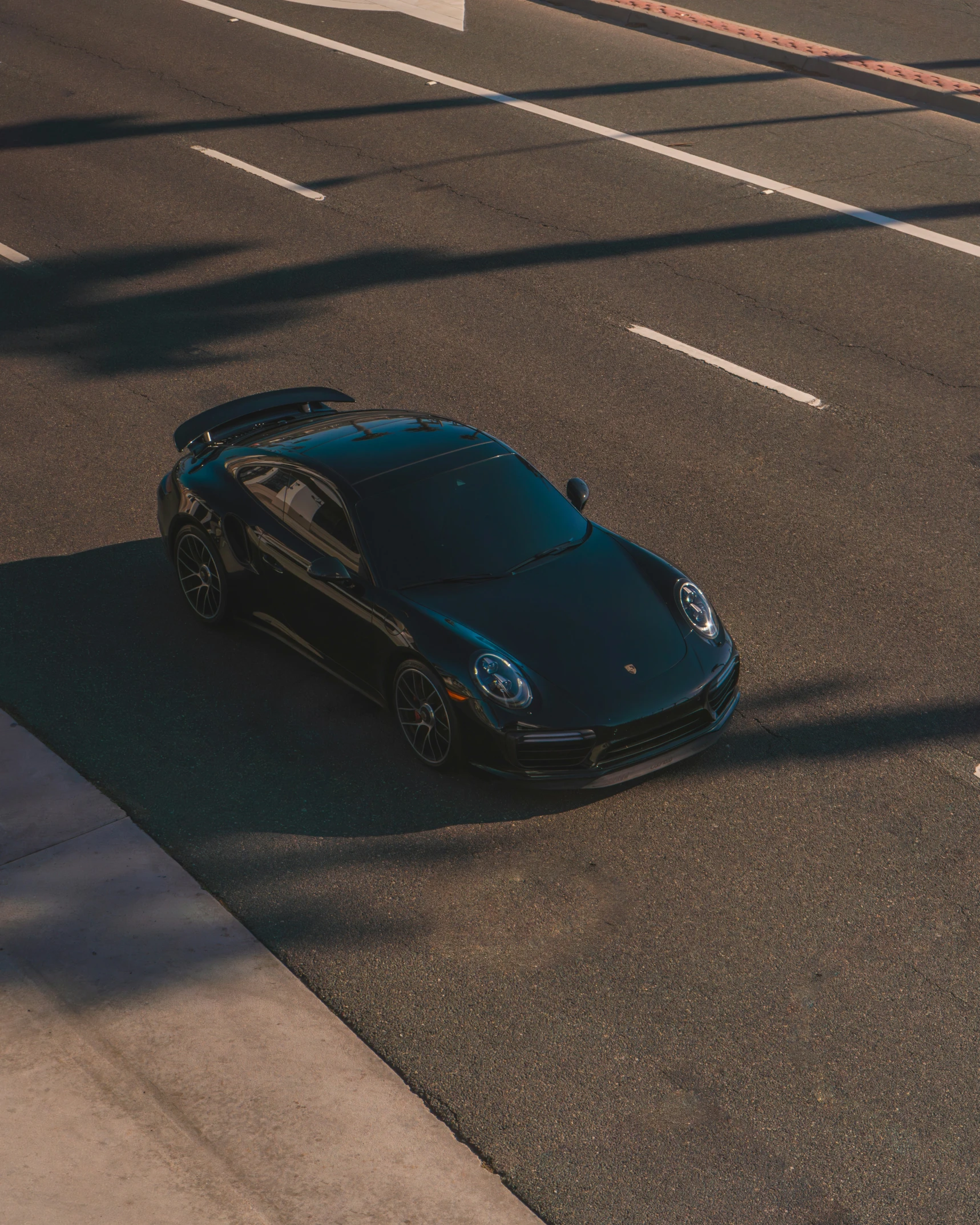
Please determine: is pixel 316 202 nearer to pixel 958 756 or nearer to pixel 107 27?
pixel 107 27

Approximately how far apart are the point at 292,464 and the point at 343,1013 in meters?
3.26

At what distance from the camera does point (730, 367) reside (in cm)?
1082

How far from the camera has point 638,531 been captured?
877 cm

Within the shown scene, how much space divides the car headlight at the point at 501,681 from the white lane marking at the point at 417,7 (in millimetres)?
16208

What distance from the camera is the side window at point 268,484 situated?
745cm

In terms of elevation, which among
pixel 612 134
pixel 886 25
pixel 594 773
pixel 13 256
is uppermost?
pixel 886 25

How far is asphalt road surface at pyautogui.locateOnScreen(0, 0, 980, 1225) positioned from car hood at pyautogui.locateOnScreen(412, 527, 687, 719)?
0.65 m

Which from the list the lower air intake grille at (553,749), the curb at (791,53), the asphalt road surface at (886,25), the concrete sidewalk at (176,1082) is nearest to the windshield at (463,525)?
the lower air intake grille at (553,749)

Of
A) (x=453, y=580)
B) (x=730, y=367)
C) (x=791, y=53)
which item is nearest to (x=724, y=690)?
(x=453, y=580)

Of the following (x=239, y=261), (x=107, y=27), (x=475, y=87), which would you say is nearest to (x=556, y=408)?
(x=239, y=261)

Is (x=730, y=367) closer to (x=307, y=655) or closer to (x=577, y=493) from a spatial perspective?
(x=577, y=493)

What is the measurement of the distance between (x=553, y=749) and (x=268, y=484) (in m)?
2.47

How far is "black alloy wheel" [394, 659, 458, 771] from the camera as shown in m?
6.55

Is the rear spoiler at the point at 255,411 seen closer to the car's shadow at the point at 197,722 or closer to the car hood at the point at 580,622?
the car's shadow at the point at 197,722
